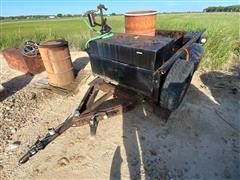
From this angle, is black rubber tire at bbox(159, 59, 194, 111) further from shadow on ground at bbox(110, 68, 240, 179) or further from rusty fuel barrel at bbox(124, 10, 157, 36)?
rusty fuel barrel at bbox(124, 10, 157, 36)

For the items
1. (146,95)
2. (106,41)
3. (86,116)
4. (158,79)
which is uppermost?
(106,41)

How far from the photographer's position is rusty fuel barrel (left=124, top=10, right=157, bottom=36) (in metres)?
2.70

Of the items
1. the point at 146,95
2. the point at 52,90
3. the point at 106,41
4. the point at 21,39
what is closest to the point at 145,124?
the point at 146,95

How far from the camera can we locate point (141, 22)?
2.77 meters

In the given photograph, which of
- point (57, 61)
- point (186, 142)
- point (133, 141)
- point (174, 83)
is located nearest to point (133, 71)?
point (174, 83)

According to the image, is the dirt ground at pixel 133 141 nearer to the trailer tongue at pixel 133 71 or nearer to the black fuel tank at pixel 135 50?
the trailer tongue at pixel 133 71

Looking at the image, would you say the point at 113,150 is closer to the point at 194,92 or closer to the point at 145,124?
the point at 145,124

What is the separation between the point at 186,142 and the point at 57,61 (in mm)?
2684

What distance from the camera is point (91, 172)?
219 cm

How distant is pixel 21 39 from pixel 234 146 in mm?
7927

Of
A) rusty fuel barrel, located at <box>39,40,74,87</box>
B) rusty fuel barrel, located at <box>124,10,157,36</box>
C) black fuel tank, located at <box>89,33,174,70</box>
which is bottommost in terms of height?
rusty fuel barrel, located at <box>39,40,74,87</box>

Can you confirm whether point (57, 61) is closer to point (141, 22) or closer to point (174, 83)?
point (141, 22)

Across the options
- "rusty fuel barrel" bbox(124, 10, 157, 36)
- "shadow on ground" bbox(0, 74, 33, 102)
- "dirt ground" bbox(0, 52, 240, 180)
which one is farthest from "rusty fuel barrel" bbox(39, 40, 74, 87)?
"rusty fuel barrel" bbox(124, 10, 157, 36)

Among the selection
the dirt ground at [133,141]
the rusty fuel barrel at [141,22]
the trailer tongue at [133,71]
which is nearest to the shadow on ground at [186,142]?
the dirt ground at [133,141]
